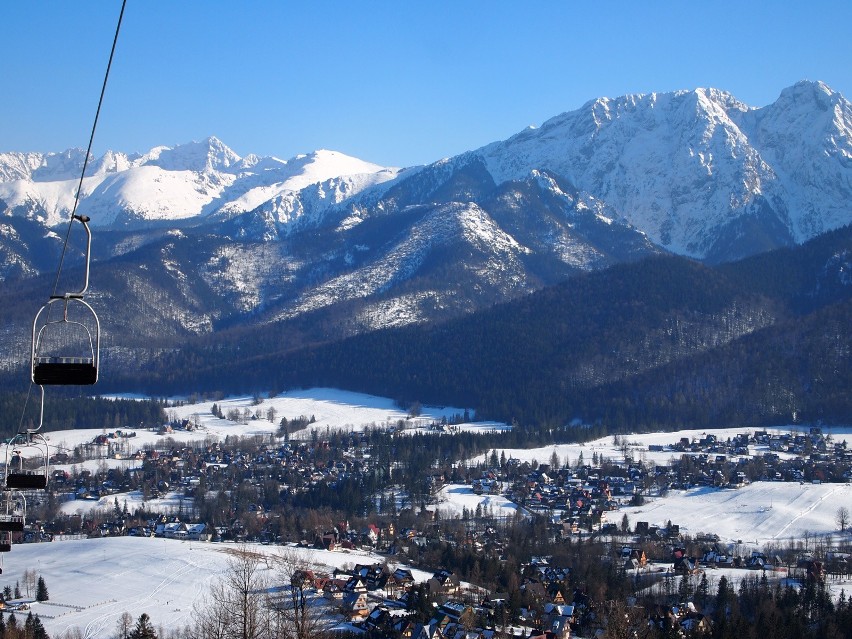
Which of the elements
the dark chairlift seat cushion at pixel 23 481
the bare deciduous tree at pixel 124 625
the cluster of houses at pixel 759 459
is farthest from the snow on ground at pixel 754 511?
the dark chairlift seat cushion at pixel 23 481

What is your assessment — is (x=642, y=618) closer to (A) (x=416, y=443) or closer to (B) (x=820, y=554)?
(B) (x=820, y=554)

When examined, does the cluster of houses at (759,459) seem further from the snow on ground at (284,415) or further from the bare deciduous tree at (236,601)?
the bare deciduous tree at (236,601)

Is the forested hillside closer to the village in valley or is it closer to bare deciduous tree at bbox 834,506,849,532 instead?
the village in valley

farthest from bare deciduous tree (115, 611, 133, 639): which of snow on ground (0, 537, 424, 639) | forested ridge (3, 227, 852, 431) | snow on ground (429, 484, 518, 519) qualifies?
forested ridge (3, 227, 852, 431)

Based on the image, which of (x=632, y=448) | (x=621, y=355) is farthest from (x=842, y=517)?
(x=621, y=355)

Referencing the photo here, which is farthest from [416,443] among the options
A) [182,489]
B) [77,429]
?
[77,429]
